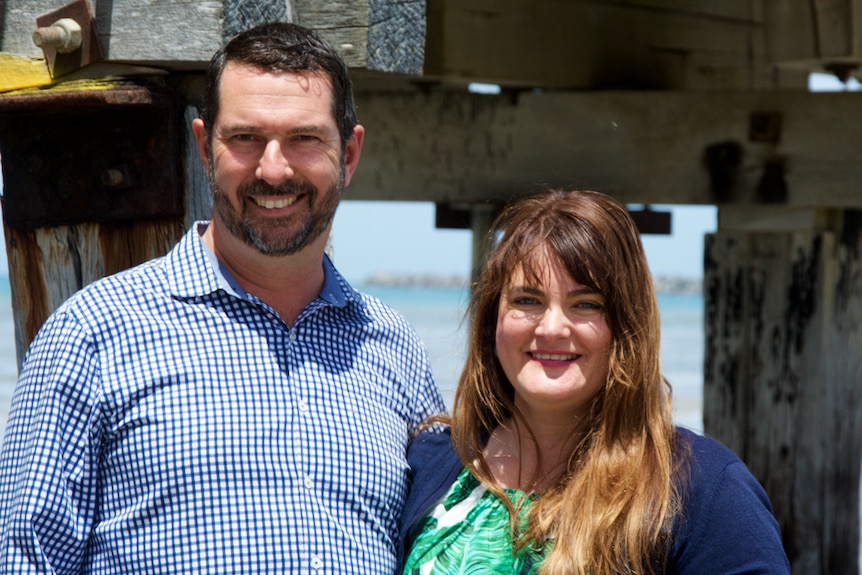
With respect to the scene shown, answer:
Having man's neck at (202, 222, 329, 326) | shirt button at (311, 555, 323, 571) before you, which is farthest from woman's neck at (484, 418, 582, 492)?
man's neck at (202, 222, 329, 326)

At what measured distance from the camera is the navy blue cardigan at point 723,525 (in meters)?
2.06

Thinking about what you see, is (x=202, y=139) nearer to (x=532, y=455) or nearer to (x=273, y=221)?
(x=273, y=221)

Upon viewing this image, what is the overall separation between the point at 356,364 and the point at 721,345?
3233mm

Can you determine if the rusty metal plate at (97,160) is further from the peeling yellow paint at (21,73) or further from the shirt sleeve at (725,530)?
the shirt sleeve at (725,530)

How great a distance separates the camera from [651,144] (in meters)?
4.55

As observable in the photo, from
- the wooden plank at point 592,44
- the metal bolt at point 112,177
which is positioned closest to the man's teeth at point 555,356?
the metal bolt at point 112,177

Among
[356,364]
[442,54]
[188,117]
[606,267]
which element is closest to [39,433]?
[356,364]

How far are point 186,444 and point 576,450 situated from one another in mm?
745

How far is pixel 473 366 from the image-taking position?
2531 millimetres

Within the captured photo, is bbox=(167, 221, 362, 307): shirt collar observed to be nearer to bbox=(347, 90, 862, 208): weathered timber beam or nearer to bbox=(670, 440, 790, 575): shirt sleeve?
bbox=(670, 440, 790, 575): shirt sleeve

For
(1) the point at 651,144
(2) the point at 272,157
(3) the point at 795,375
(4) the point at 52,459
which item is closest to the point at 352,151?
(2) the point at 272,157

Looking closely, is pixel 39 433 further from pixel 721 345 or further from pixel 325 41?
pixel 721 345

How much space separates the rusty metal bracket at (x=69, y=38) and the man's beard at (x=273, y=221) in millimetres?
457

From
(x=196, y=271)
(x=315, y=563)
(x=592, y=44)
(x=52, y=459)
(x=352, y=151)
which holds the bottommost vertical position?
(x=315, y=563)
